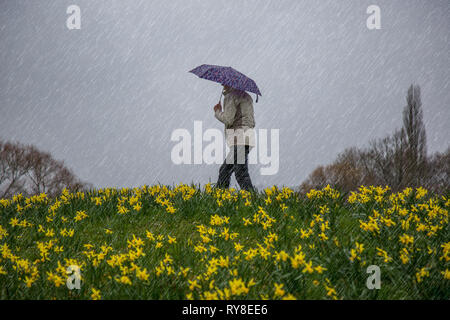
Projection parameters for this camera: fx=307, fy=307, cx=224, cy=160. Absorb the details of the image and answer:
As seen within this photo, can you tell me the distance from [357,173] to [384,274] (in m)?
29.4

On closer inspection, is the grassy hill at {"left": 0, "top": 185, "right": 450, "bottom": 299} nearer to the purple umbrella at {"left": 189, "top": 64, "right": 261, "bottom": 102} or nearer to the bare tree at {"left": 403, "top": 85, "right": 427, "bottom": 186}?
the purple umbrella at {"left": 189, "top": 64, "right": 261, "bottom": 102}

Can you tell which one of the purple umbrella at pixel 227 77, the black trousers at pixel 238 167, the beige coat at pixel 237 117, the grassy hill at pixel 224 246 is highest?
Answer: the purple umbrella at pixel 227 77

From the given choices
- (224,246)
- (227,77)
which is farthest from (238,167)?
(224,246)

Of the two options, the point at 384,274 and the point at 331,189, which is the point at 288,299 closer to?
the point at 384,274

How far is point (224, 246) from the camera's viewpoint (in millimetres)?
3246

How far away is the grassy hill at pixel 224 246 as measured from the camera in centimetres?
244

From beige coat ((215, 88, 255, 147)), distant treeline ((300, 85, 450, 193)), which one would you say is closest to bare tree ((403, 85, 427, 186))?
distant treeline ((300, 85, 450, 193))

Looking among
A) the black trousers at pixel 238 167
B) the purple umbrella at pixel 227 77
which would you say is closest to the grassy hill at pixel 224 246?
the black trousers at pixel 238 167

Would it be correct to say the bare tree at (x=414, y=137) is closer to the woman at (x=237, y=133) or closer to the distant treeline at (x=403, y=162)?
the distant treeline at (x=403, y=162)

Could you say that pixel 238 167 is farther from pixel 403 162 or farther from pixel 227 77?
pixel 403 162

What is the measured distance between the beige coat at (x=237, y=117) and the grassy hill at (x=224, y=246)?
121 centimetres

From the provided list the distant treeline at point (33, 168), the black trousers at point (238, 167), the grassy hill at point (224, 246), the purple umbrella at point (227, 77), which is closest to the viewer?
the grassy hill at point (224, 246)

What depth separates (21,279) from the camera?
2723 mm

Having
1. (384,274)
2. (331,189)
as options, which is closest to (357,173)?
(331,189)
